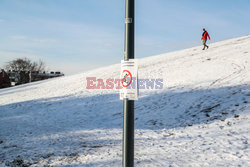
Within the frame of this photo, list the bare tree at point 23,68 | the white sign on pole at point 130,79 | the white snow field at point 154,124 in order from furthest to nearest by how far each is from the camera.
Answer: the bare tree at point 23,68 → the white snow field at point 154,124 → the white sign on pole at point 130,79

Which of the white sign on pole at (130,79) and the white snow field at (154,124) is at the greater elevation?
the white sign on pole at (130,79)

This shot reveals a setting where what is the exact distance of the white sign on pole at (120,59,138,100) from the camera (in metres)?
3.53

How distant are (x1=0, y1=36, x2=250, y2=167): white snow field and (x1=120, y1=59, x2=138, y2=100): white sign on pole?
9.14ft

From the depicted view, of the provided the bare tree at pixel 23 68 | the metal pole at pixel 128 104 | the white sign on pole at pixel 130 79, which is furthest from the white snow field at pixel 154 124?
the bare tree at pixel 23 68

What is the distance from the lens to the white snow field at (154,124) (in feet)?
20.1

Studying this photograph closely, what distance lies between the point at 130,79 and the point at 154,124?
6.61 metres

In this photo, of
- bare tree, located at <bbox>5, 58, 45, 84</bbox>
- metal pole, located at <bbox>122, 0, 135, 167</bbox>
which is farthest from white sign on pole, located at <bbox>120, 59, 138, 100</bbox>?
bare tree, located at <bbox>5, 58, 45, 84</bbox>

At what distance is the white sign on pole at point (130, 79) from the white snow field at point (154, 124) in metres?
2.79

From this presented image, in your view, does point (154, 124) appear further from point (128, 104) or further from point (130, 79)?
point (130, 79)

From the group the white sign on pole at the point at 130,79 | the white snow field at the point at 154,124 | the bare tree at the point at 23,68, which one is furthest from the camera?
the bare tree at the point at 23,68

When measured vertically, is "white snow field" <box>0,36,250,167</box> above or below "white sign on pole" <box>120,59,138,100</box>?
below

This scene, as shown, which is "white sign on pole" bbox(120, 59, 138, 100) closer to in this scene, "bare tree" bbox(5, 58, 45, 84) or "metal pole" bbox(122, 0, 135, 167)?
"metal pole" bbox(122, 0, 135, 167)

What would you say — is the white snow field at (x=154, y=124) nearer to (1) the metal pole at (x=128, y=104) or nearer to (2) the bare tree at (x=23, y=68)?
(1) the metal pole at (x=128, y=104)

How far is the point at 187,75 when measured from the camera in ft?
51.7
